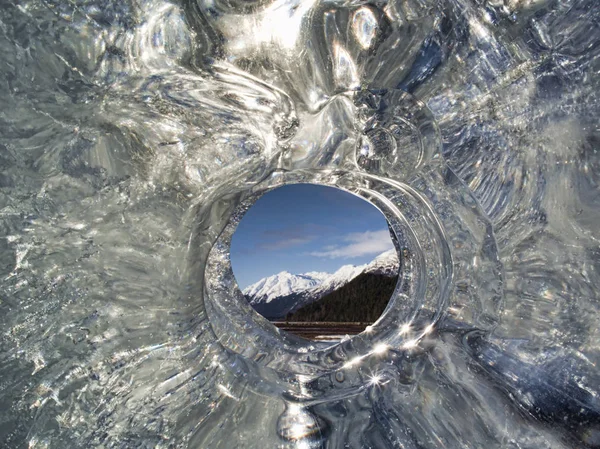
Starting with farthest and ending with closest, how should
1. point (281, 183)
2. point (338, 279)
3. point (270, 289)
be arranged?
1. point (338, 279)
2. point (270, 289)
3. point (281, 183)

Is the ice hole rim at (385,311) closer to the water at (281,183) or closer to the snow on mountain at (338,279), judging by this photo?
the water at (281,183)

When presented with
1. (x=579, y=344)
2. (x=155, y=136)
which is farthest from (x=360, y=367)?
(x=155, y=136)

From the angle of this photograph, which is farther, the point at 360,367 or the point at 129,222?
the point at 360,367

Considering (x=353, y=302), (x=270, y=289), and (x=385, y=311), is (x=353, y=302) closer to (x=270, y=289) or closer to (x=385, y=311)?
(x=270, y=289)

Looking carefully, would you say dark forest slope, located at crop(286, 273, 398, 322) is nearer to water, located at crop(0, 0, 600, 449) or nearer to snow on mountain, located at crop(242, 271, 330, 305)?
snow on mountain, located at crop(242, 271, 330, 305)

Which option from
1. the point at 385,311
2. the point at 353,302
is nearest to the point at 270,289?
the point at 353,302

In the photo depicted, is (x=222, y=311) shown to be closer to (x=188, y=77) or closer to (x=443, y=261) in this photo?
(x=443, y=261)
